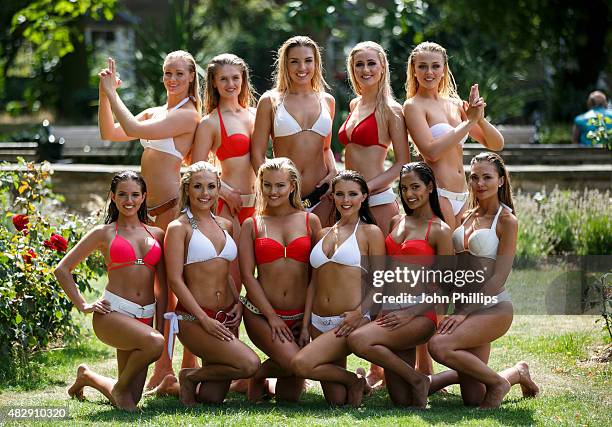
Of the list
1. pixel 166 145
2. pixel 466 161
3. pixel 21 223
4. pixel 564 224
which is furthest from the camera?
pixel 466 161

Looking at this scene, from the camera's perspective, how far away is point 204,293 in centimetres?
584

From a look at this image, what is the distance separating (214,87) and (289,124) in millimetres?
567

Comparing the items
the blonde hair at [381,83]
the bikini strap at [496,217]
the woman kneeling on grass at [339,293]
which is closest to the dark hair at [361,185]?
the woman kneeling on grass at [339,293]

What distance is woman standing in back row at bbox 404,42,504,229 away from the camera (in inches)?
241

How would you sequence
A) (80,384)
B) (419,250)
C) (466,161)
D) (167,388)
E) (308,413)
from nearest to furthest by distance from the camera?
(308,413) → (419,250) → (80,384) → (167,388) → (466,161)

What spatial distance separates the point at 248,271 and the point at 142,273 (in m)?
0.61

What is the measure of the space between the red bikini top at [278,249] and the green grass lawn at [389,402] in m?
0.85

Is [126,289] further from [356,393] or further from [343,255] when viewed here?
[356,393]

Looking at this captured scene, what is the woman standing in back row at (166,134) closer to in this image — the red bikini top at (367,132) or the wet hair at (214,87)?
the wet hair at (214,87)

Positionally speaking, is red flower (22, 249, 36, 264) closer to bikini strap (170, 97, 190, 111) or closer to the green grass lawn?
the green grass lawn

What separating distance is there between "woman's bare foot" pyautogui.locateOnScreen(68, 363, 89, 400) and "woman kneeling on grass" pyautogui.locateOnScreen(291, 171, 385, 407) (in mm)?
1265

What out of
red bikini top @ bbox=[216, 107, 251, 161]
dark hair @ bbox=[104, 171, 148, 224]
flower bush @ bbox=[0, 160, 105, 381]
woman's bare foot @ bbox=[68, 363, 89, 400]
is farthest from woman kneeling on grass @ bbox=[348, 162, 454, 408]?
flower bush @ bbox=[0, 160, 105, 381]

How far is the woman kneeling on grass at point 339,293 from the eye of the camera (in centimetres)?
572

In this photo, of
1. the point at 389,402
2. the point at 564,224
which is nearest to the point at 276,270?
the point at 389,402
